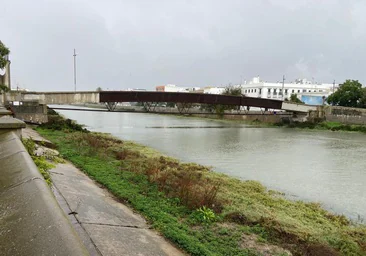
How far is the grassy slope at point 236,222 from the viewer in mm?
5523

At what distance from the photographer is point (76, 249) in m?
1.97

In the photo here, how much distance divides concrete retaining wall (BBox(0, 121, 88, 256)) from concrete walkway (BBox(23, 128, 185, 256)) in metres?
1.42

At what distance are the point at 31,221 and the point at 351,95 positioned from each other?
69446mm

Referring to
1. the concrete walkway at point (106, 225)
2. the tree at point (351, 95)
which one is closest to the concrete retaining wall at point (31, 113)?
the concrete walkway at point (106, 225)

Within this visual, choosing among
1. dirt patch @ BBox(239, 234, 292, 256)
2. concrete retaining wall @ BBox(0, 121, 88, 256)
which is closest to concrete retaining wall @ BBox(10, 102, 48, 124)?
dirt patch @ BBox(239, 234, 292, 256)

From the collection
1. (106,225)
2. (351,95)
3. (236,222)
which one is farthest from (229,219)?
(351,95)

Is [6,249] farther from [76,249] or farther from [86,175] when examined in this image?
[86,175]

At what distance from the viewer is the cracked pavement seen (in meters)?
4.42

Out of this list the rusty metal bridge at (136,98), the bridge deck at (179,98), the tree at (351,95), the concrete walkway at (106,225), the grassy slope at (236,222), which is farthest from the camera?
the tree at (351,95)

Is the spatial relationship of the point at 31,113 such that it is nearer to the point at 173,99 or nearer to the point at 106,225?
the point at 173,99

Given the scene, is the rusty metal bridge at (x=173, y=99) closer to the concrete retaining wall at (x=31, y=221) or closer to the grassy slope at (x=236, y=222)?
the grassy slope at (x=236, y=222)

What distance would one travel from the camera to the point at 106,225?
517 centimetres

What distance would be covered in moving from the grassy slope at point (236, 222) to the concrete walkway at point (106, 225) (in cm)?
33

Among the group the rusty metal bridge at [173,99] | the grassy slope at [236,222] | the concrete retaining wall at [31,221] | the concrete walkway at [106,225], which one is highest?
the rusty metal bridge at [173,99]
